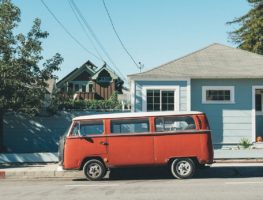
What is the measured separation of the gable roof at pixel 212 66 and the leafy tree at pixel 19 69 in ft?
12.9

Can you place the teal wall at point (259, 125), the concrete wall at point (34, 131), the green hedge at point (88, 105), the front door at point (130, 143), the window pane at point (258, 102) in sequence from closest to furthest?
the front door at point (130, 143) → the concrete wall at point (34, 131) → the green hedge at point (88, 105) → the teal wall at point (259, 125) → the window pane at point (258, 102)

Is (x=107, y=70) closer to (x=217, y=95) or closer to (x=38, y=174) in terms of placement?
(x=217, y=95)

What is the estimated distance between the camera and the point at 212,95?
70.0ft

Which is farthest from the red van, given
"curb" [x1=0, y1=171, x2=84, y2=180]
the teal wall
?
the teal wall

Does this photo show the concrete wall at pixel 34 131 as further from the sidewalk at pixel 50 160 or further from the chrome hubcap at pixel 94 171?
the chrome hubcap at pixel 94 171

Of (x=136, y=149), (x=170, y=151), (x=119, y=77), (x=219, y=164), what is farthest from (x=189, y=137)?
(x=119, y=77)

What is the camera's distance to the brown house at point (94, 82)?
143ft

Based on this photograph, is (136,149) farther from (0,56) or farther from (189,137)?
(0,56)

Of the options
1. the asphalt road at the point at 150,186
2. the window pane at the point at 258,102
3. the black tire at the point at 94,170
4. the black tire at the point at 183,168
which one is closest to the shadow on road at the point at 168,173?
the asphalt road at the point at 150,186

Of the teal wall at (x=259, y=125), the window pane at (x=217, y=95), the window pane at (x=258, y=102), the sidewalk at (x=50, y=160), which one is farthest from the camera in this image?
the window pane at (x=258, y=102)

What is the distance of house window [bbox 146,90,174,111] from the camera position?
21.0m

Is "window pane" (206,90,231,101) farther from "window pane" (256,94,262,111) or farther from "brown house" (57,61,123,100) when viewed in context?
"brown house" (57,61,123,100)

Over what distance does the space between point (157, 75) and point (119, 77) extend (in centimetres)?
2382

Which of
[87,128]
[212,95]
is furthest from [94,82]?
[87,128]
